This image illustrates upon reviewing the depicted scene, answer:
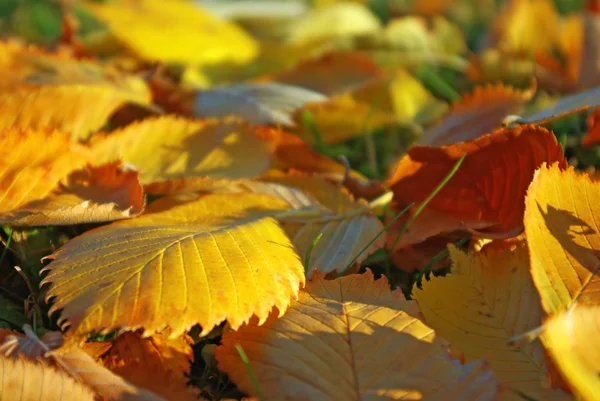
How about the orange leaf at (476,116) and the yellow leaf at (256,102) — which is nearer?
the orange leaf at (476,116)

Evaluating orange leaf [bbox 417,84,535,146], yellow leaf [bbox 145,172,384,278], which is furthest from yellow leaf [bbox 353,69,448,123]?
yellow leaf [bbox 145,172,384,278]

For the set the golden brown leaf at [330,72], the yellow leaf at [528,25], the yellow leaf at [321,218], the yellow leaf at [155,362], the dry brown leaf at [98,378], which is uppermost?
the yellow leaf at [528,25]

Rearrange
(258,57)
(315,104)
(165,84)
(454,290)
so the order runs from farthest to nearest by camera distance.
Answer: (258,57) → (165,84) → (315,104) → (454,290)

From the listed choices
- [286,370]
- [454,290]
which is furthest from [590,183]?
[286,370]

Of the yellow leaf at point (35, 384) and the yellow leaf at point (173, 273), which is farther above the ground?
the yellow leaf at point (173, 273)

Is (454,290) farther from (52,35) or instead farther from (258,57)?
(52,35)

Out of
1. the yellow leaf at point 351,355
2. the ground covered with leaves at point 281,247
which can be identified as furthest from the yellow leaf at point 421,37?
the yellow leaf at point 351,355

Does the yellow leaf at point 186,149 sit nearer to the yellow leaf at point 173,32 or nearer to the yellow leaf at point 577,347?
the yellow leaf at point 577,347

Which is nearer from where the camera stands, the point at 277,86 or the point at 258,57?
the point at 277,86
